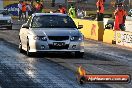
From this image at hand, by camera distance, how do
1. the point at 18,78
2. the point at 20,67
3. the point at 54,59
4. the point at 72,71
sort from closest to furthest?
the point at 18,78
the point at 72,71
the point at 20,67
the point at 54,59

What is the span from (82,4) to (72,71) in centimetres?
5701

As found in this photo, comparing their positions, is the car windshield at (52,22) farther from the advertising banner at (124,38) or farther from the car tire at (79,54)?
the advertising banner at (124,38)

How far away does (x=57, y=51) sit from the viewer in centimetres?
1565

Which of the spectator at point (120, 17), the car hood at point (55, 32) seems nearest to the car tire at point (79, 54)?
the car hood at point (55, 32)

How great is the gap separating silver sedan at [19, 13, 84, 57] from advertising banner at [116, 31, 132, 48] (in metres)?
5.59

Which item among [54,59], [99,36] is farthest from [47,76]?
[99,36]

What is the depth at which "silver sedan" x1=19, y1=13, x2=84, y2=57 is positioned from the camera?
50.9 ft

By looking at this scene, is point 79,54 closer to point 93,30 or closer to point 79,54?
point 79,54

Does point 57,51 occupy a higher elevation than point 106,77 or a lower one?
lower

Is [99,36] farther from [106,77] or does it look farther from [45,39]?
[106,77]

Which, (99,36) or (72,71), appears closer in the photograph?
(72,71)

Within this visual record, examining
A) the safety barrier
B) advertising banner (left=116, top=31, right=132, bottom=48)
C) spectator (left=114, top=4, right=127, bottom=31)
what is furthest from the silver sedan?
the safety barrier

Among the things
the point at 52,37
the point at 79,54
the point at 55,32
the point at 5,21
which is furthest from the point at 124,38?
the point at 5,21

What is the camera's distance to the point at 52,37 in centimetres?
1549
